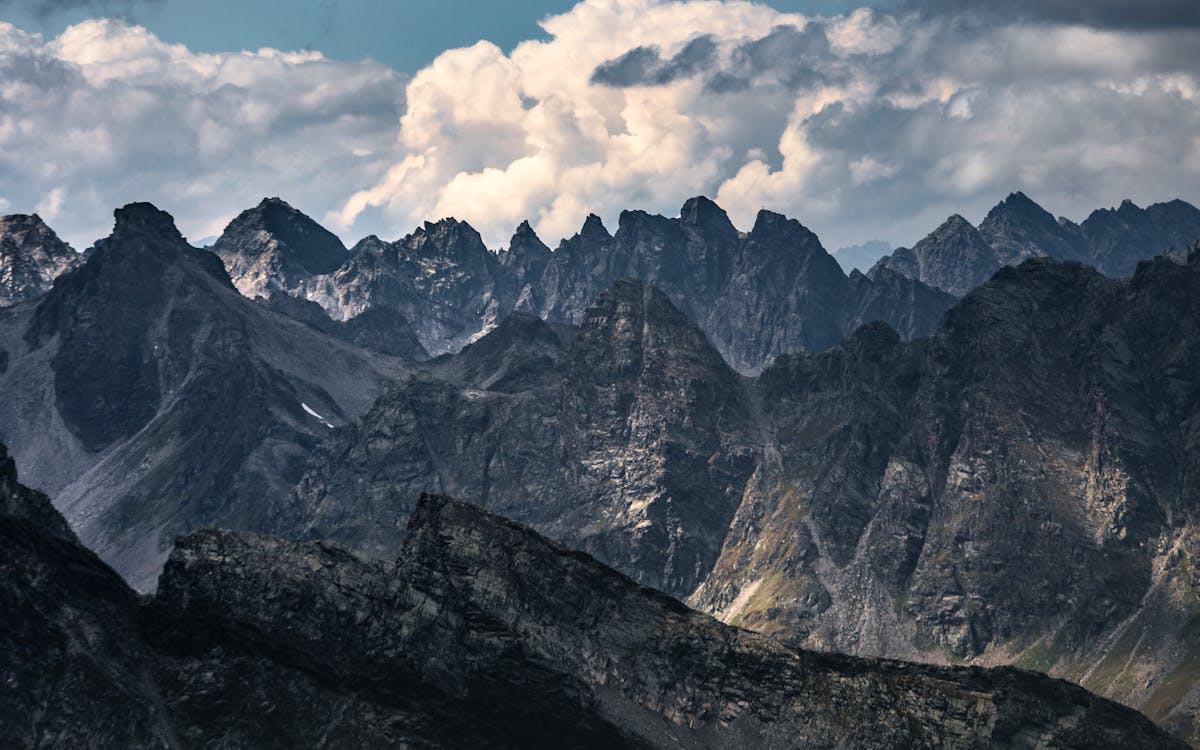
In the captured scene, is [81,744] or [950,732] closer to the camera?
[81,744]

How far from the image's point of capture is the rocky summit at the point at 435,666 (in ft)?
401

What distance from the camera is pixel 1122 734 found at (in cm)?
15838

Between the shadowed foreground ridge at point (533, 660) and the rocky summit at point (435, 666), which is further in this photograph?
the shadowed foreground ridge at point (533, 660)

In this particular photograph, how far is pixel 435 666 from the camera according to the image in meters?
137

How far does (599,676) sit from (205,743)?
4577cm

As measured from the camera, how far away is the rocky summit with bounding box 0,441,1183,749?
401 ft

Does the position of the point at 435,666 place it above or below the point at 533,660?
below

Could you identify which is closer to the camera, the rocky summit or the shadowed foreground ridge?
the rocky summit

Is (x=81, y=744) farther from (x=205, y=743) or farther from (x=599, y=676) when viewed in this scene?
(x=599, y=676)

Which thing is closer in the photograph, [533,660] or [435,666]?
[435,666]

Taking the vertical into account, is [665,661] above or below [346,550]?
below

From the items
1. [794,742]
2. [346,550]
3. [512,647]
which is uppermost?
[346,550]

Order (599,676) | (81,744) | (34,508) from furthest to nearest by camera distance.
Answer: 1. (599,676)
2. (34,508)
3. (81,744)

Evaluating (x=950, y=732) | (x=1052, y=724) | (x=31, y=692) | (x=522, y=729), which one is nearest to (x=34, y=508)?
(x=31, y=692)
